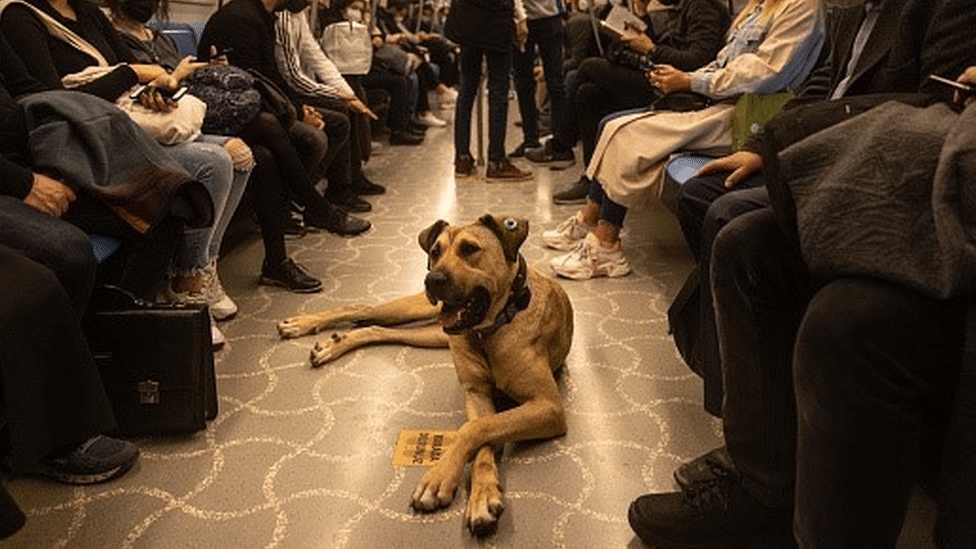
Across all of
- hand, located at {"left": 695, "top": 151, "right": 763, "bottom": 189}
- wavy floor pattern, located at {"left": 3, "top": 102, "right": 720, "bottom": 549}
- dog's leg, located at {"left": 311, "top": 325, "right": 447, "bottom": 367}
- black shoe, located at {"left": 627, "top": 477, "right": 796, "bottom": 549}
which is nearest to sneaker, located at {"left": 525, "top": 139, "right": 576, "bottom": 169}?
wavy floor pattern, located at {"left": 3, "top": 102, "right": 720, "bottom": 549}

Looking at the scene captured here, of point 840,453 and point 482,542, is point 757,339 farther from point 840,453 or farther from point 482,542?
point 482,542

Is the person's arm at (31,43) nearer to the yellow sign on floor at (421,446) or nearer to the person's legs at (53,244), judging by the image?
the person's legs at (53,244)

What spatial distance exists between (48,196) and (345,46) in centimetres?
341

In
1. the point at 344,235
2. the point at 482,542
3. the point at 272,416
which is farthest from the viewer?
Answer: the point at 344,235

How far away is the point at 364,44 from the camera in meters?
5.07

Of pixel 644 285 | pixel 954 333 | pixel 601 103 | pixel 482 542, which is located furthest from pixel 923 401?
pixel 601 103

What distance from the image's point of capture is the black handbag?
184 centimetres

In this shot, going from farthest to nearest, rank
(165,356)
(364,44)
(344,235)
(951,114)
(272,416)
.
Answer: (364,44) < (344,235) < (272,416) < (165,356) < (951,114)

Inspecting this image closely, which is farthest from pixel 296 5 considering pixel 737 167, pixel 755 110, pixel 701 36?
pixel 737 167

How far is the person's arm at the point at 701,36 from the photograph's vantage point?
3176 millimetres

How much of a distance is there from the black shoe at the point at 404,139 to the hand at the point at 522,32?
1.82 metres

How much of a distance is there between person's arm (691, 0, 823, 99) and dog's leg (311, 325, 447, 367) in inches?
50.2

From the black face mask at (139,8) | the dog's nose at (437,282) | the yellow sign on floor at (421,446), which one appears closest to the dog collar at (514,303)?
the dog's nose at (437,282)

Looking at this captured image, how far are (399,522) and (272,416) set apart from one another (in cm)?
60
